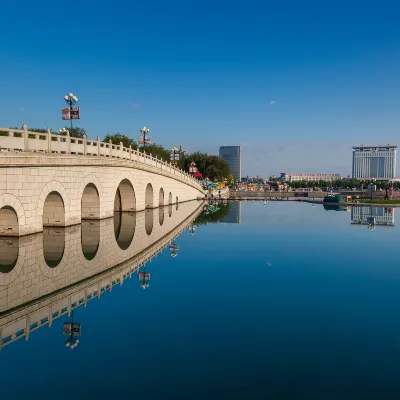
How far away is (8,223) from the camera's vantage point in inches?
700

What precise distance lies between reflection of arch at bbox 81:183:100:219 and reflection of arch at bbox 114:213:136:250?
151cm

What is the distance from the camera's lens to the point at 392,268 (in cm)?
1504

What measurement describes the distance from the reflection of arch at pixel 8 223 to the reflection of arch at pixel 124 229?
15.3 ft

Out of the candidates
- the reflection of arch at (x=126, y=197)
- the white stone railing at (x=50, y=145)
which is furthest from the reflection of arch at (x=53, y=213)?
the reflection of arch at (x=126, y=197)

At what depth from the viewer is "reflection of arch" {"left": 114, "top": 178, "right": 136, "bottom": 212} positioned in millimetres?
32438

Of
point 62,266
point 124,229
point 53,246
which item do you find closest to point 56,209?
point 124,229

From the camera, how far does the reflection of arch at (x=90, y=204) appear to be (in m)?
25.8

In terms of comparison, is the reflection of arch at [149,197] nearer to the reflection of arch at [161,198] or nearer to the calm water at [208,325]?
the reflection of arch at [161,198]

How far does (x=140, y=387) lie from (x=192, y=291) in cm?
550

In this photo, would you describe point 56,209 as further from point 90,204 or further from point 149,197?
point 149,197

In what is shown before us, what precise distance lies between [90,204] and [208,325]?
744 inches

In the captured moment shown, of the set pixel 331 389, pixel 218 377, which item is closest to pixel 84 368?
pixel 218 377

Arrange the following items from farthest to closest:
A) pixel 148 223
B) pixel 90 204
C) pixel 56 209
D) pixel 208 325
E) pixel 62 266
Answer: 1. pixel 148 223
2. pixel 90 204
3. pixel 56 209
4. pixel 62 266
5. pixel 208 325

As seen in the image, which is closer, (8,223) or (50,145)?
(8,223)
